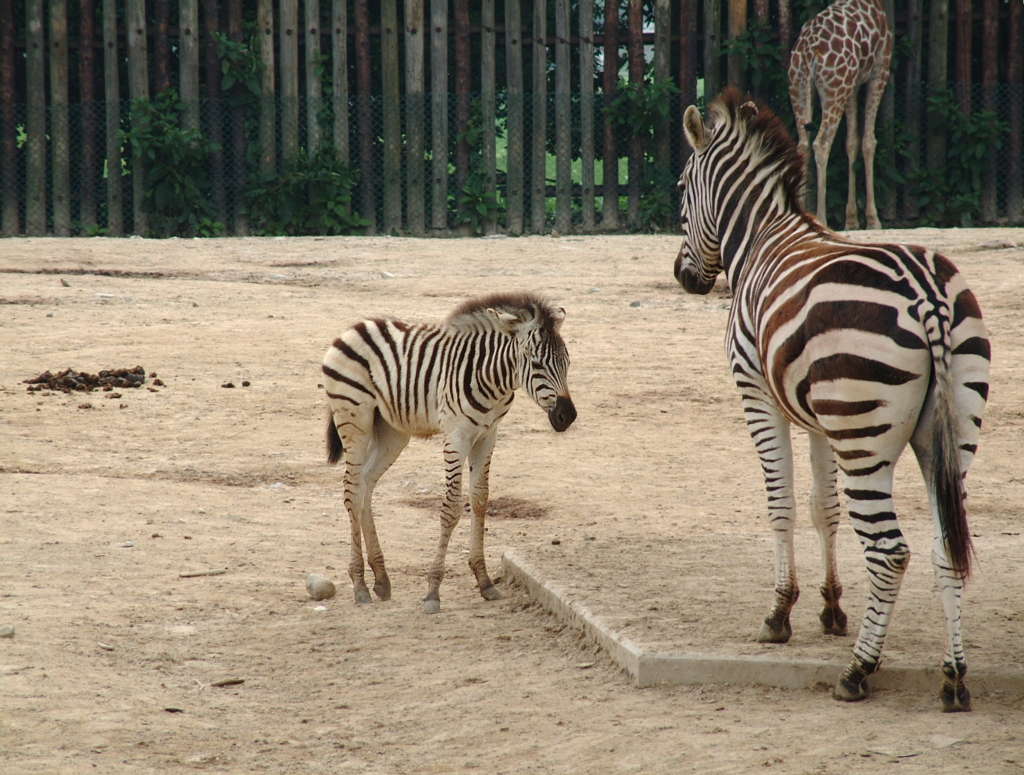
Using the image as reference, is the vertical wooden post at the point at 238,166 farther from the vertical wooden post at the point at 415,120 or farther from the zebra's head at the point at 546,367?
the zebra's head at the point at 546,367

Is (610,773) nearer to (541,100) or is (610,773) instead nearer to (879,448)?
(879,448)

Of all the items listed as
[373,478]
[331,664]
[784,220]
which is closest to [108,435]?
[373,478]

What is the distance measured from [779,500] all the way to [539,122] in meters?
11.7

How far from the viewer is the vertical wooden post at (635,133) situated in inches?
631

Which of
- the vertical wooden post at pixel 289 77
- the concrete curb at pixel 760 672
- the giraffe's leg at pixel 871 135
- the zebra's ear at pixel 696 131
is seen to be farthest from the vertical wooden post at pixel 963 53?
Answer: the concrete curb at pixel 760 672

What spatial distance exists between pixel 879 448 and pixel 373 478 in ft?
8.89

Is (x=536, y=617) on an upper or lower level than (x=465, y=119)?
lower

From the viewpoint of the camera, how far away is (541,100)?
1620 cm

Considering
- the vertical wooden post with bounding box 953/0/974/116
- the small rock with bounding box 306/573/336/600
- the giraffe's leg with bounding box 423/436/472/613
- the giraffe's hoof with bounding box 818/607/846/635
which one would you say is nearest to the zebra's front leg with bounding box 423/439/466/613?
the giraffe's leg with bounding box 423/436/472/613

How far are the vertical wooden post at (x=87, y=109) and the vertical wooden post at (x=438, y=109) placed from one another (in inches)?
149

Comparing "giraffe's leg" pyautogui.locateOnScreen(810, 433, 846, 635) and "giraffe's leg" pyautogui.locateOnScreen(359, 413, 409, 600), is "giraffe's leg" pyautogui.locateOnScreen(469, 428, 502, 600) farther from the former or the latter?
"giraffe's leg" pyautogui.locateOnScreen(810, 433, 846, 635)

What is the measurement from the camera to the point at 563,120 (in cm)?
1620

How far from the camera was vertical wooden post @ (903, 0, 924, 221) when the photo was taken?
16.3 m

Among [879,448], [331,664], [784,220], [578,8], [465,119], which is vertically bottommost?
[331,664]
